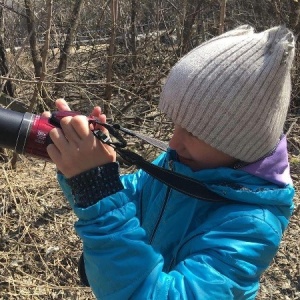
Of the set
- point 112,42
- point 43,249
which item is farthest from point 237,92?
point 112,42

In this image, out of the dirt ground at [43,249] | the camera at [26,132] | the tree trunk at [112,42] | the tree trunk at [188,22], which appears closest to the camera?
the camera at [26,132]

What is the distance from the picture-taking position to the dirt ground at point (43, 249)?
265 centimetres

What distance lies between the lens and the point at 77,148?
101cm

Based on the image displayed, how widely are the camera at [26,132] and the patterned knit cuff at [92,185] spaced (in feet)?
0.62

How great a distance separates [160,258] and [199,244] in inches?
3.1

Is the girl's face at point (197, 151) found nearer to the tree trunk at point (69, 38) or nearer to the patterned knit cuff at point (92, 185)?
the patterned knit cuff at point (92, 185)

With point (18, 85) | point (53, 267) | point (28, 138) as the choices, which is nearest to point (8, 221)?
point (53, 267)

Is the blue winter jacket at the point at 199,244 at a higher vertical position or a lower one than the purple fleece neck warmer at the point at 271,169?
lower

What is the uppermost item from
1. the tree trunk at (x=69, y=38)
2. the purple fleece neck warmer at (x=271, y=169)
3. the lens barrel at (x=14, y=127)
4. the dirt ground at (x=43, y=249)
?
the lens barrel at (x=14, y=127)

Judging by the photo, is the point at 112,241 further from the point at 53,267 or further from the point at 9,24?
the point at 9,24

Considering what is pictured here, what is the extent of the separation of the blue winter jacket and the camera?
0.77 ft

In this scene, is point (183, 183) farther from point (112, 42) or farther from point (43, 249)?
point (112, 42)

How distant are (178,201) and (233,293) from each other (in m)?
→ 0.24

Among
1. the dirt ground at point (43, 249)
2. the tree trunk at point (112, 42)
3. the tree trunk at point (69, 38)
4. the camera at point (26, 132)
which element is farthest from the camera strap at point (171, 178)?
the tree trunk at point (69, 38)
